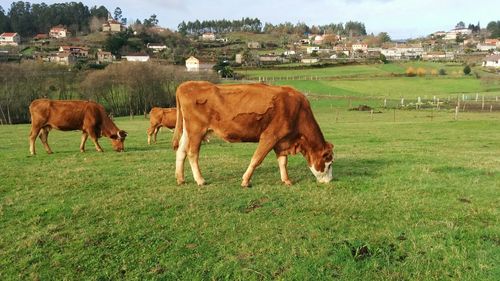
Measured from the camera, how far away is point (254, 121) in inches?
391

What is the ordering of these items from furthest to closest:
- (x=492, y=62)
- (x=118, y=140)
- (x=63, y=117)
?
1. (x=492, y=62)
2. (x=118, y=140)
3. (x=63, y=117)

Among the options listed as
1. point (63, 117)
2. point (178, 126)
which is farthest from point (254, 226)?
point (63, 117)

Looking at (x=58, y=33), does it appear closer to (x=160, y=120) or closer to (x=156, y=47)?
(x=156, y=47)

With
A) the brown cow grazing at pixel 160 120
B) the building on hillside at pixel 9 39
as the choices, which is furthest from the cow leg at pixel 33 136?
the building on hillside at pixel 9 39

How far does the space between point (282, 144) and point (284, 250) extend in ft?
13.4

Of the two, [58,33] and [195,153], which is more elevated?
[58,33]

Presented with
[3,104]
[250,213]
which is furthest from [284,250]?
[3,104]

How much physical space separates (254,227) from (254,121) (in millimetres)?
3145

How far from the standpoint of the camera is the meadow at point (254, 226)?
20.2ft

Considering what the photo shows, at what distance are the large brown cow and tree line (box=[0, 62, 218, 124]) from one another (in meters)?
65.0

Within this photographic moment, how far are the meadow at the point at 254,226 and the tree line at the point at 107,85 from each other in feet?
215

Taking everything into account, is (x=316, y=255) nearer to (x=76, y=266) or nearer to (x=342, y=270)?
(x=342, y=270)

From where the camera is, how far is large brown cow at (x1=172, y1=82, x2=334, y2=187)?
392 inches

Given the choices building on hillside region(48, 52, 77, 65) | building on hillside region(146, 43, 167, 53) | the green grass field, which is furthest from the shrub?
the green grass field
